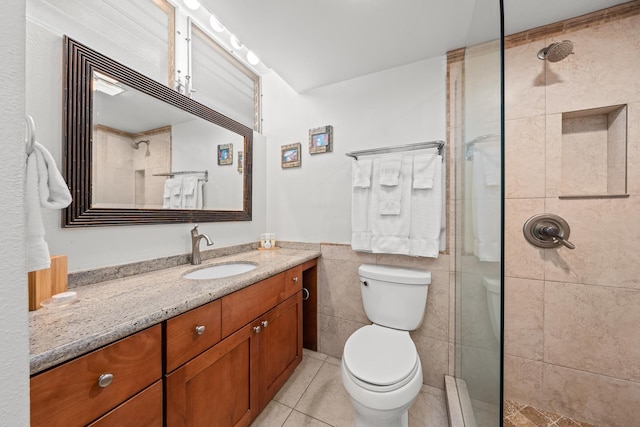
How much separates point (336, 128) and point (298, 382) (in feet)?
5.98

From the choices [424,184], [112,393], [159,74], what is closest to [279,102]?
[159,74]

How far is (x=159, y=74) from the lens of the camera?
4.10 ft

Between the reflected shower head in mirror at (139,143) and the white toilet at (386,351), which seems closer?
the white toilet at (386,351)

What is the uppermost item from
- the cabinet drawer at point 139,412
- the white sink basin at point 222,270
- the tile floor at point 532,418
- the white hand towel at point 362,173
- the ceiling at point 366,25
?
the ceiling at point 366,25

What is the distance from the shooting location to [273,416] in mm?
1229

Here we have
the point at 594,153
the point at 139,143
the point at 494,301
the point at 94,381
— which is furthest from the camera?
the point at 594,153

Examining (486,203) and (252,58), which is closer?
(486,203)

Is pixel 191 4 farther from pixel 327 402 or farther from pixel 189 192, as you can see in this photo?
pixel 327 402

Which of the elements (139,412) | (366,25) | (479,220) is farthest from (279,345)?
(366,25)

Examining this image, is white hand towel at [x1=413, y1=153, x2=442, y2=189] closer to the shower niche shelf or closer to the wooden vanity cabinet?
the shower niche shelf

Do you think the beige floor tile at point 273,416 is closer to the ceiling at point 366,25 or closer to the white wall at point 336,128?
the white wall at point 336,128

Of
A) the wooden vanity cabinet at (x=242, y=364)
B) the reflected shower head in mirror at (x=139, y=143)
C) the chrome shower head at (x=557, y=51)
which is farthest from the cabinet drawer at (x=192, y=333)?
the chrome shower head at (x=557, y=51)

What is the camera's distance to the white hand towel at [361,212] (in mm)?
1536

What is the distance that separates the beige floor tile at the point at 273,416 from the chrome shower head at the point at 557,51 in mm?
2407
